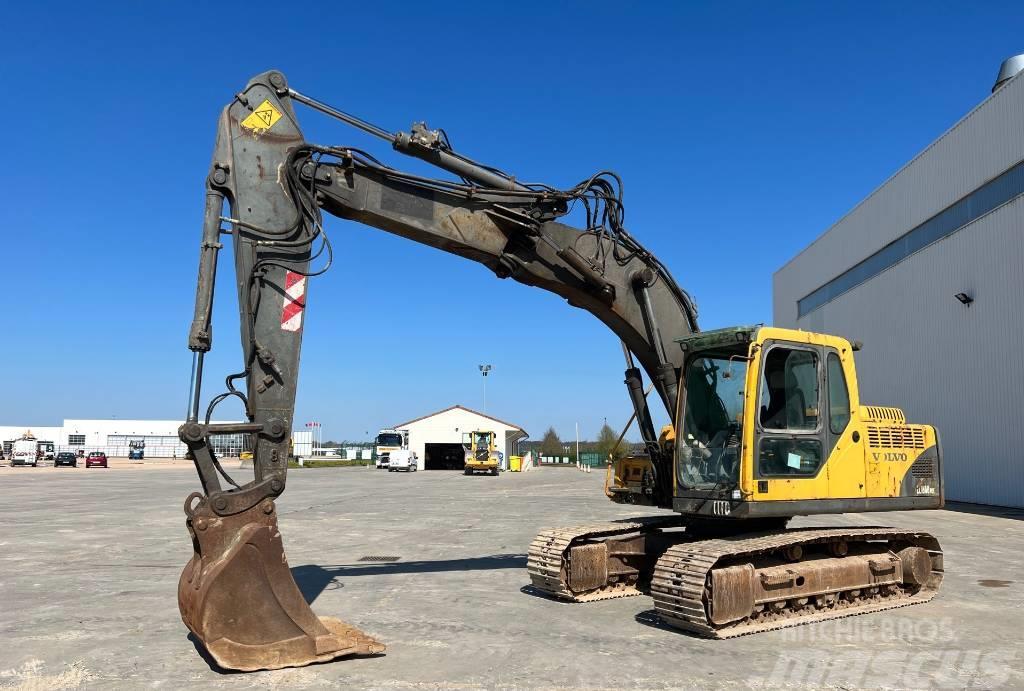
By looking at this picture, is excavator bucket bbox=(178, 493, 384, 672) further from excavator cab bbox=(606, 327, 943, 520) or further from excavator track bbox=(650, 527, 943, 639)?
excavator cab bbox=(606, 327, 943, 520)

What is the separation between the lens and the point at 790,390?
8578mm

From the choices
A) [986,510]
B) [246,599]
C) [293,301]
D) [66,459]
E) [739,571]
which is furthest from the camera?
[66,459]

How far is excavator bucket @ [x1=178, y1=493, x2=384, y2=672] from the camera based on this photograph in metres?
5.83

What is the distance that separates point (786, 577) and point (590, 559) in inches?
89.4

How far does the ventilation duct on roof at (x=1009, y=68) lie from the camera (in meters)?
27.3

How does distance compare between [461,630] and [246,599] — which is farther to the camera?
[461,630]

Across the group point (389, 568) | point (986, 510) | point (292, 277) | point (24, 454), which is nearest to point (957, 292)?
point (986, 510)

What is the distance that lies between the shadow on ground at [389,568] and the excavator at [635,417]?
2.23m

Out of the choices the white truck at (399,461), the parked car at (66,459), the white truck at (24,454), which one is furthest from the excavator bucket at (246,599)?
the white truck at (24,454)

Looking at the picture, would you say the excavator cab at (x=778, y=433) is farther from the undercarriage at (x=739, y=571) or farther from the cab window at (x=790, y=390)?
the undercarriage at (x=739, y=571)

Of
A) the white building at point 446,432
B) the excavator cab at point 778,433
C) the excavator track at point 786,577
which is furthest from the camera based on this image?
the white building at point 446,432

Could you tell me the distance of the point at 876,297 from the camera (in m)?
30.0

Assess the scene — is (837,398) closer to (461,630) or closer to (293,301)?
(461,630)

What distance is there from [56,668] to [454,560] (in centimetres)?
648
